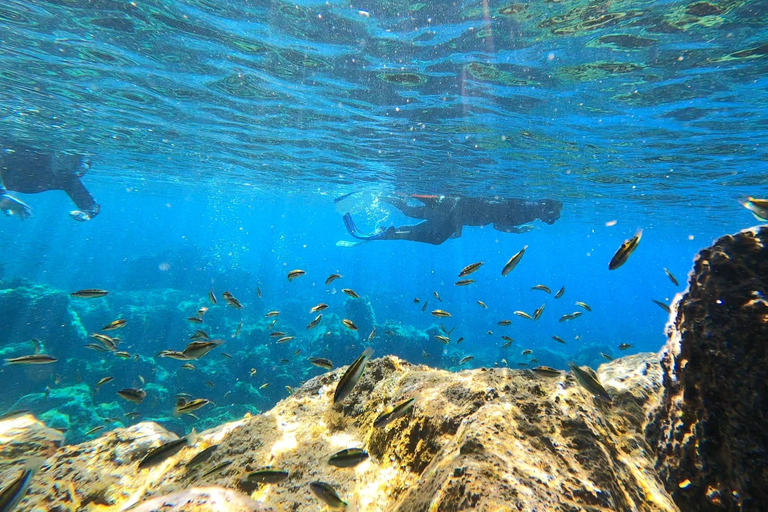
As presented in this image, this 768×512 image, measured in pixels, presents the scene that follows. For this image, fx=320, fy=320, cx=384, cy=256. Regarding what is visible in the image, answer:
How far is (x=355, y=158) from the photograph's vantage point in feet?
67.7

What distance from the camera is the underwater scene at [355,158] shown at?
321 centimetres

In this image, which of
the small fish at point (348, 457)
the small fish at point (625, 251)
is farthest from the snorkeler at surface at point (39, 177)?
the small fish at point (625, 251)

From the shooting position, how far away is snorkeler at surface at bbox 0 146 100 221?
14.4 m

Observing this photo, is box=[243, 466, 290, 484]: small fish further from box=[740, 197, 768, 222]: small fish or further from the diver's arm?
the diver's arm

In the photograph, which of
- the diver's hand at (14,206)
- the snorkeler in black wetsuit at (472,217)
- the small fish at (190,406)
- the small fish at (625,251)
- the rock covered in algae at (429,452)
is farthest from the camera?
the snorkeler in black wetsuit at (472,217)

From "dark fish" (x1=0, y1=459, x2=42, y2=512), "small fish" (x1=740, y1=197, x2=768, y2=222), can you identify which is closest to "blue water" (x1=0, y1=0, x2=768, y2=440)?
"small fish" (x1=740, y1=197, x2=768, y2=222)

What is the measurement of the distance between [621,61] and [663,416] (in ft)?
33.6

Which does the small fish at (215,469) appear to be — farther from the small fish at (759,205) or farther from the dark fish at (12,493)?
the small fish at (759,205)

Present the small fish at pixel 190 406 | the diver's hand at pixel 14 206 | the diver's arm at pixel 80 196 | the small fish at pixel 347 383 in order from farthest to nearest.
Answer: the diver's arm at pixel 80 196 < the diver's hand at pixel 14 206 < the small fish at pixel 190 406 < the small fish at pixel 347 383

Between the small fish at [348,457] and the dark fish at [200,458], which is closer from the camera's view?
the small fish at [348,457]

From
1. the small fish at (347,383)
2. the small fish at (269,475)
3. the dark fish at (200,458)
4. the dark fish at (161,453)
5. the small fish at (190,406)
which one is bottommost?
the small fish at (190,406)

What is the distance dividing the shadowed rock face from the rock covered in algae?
1.53ft

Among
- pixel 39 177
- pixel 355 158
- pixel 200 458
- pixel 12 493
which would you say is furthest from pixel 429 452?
pixel 39 177

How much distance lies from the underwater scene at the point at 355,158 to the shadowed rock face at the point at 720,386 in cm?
4
